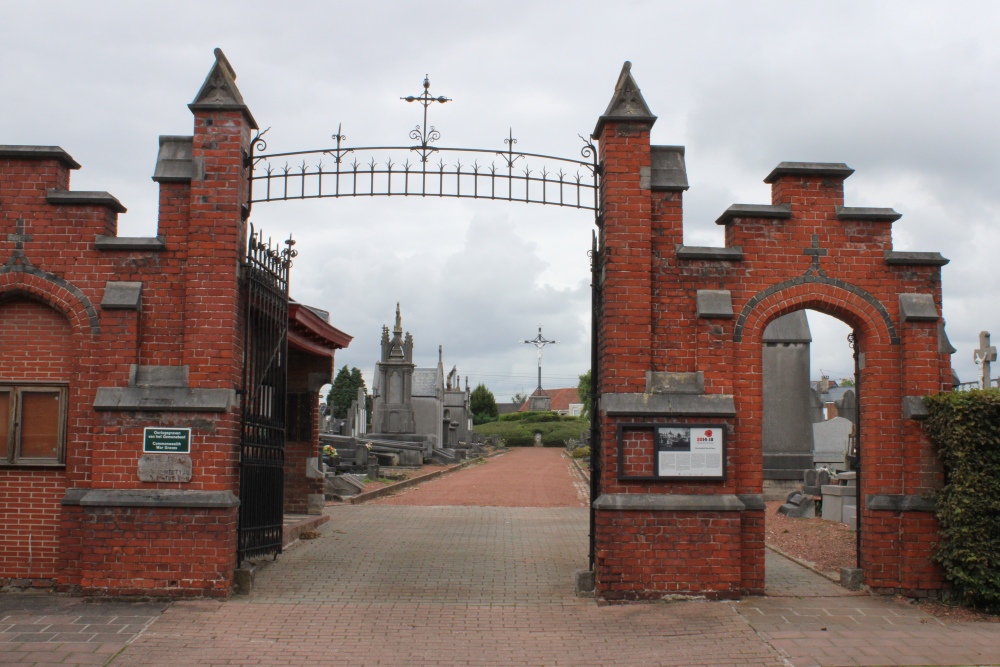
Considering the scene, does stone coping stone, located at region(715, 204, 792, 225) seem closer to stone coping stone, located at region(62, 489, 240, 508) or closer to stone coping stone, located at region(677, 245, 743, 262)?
stone coping stone, located at region(677, 245, 743, 262)

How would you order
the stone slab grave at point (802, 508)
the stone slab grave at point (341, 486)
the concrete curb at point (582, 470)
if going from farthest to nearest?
the concrete curb at point (582, 470)
the stone slab grave at point (341, 486)
the stone slab grave at point (802, 508)

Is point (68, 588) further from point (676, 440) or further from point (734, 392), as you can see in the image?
point (734, 392)

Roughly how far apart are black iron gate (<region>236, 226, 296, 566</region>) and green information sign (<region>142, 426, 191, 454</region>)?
2.09ft

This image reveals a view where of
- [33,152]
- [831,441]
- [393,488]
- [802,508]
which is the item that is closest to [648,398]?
[33,152]

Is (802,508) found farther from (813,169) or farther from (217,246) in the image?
(217,246)

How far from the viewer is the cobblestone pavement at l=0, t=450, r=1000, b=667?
24.1 ft

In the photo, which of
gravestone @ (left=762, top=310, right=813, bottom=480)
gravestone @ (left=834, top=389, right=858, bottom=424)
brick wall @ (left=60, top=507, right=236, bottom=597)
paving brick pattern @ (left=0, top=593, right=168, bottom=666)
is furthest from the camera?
gravestone @ (left=834, top=389, right=858, bottom=424)

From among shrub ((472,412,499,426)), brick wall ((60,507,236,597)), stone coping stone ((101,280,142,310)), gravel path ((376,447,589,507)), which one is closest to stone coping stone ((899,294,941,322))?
brick wall ((60,507,236,597))

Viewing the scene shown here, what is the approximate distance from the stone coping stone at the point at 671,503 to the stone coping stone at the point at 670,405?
823 millimetres

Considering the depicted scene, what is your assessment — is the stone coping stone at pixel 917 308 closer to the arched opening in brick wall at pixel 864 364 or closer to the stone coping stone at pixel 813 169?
the arched opening in brick wall at pixel 864 364

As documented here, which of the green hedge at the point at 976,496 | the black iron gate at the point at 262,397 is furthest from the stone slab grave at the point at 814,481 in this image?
the black iron gate at the point at 262,397

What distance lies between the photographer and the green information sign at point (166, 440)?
9180mm

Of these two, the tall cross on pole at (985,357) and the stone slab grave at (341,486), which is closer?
the tall cross on pole at (985,357)

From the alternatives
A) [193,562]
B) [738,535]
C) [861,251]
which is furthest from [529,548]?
[861,251]
